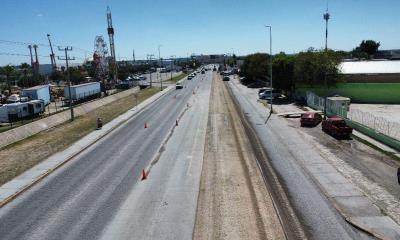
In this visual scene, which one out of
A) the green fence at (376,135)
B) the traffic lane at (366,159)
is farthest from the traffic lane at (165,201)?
the green fence at (376,135)

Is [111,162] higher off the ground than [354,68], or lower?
lower

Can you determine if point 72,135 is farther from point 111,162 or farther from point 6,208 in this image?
point 6,208

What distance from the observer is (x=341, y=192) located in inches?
832

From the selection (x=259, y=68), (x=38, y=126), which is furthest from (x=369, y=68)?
(x=38, y=126)

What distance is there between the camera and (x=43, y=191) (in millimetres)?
23219

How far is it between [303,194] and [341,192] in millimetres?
2094

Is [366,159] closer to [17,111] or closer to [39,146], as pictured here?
[39,146]

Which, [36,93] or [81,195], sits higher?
[36,93]

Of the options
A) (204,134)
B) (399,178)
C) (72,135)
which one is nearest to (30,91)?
(72,135)

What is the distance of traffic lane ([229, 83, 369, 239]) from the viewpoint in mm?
16625

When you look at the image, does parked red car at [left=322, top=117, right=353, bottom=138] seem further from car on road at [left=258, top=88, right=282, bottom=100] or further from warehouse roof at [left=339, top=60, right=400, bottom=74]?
car on road at [left=258, top=88, right=282, bottom=100]

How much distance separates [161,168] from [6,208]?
1007 centimetres

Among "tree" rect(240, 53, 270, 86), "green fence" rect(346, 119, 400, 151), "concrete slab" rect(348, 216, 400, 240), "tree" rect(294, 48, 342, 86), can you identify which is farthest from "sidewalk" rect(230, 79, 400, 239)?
"tree" rect(240, 53, 270, 86)

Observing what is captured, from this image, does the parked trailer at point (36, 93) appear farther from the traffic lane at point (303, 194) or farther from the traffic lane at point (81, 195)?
the traffic lane at point (303, 194)
